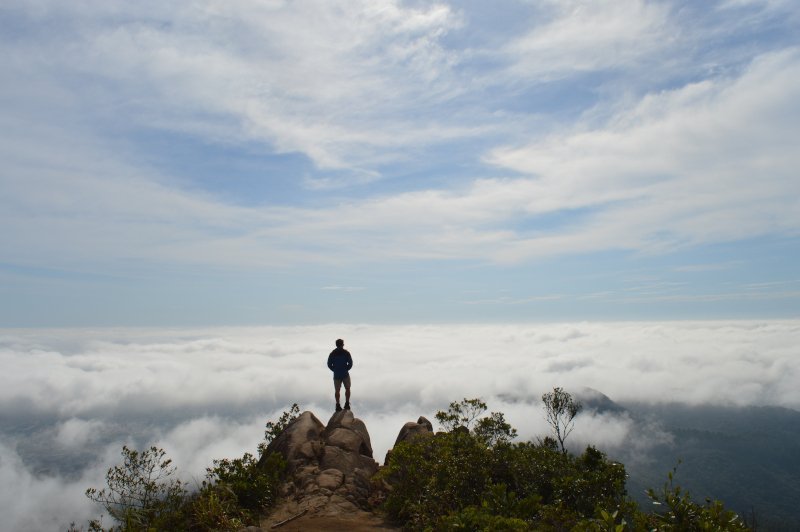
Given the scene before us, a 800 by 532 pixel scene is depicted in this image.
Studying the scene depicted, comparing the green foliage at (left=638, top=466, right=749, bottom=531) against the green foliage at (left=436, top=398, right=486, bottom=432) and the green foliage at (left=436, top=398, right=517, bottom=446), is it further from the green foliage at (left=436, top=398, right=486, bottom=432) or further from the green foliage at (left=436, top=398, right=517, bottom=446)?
the green foliage at (left=436, top=398, right=486, bottom=432)

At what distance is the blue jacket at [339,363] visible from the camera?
26750 mm

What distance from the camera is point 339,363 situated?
26766 millimetres

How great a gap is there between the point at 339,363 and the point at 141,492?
1240cm

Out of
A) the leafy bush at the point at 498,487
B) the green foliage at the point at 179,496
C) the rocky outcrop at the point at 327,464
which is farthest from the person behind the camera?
the rocky outcrop at the point at 327,464

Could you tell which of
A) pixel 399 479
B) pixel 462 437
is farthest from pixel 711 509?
pixel 399 479

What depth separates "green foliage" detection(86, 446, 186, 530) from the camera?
14.0 m

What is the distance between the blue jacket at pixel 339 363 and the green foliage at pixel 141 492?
10942 millimetres

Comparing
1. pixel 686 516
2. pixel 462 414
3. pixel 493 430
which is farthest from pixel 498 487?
pixel 462 414

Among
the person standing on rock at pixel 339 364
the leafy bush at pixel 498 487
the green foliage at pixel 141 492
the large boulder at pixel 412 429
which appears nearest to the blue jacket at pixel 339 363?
the person standing on rock at pixel 339 364

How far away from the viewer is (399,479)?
1738 centimetres

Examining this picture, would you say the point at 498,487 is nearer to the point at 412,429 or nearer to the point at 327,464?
the point at 327,464

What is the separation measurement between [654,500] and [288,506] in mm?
12707

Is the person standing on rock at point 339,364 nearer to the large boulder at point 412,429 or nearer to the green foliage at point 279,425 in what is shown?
the green foliage at point 279,425

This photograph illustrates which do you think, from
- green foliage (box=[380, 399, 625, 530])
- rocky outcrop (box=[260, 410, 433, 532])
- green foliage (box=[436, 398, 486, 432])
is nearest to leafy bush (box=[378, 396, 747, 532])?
green foliage (box=[380, 399, 625, 530])
